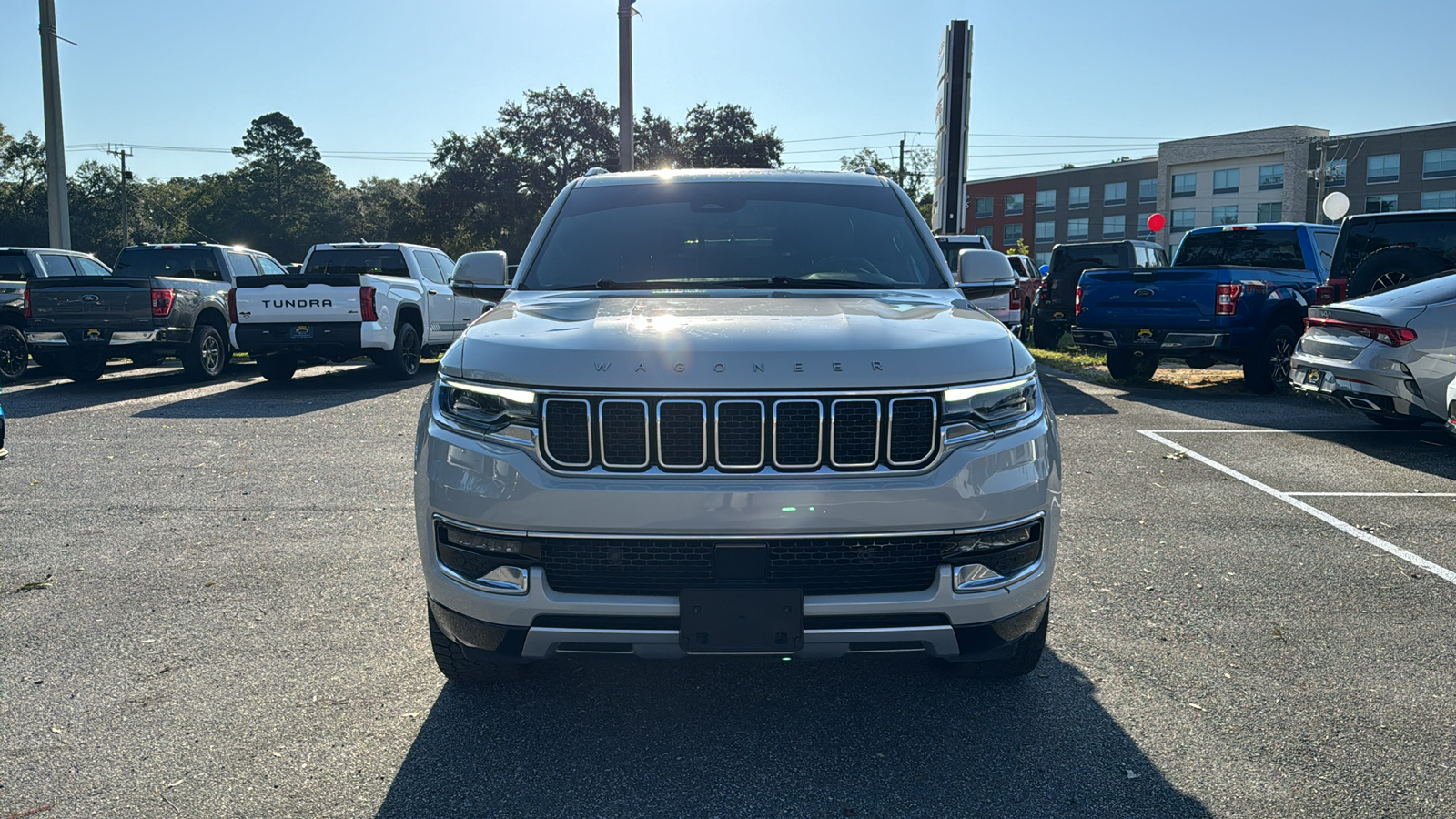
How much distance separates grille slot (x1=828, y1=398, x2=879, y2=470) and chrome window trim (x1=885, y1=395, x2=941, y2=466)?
0.03 m

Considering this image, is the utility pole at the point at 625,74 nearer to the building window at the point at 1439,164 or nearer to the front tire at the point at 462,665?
the front tire at the point at 462,665

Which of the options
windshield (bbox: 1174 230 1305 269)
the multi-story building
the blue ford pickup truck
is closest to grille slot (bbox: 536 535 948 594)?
the blue ford pickup truck

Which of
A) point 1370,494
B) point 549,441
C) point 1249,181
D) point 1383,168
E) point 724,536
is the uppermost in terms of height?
point 1383,168

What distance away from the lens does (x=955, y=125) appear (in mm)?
26953

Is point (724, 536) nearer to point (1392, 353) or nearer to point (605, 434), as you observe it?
point (605, 434)

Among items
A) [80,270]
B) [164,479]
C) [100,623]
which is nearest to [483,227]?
[80,270]

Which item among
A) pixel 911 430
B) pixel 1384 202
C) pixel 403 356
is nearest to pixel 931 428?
pixel 911 430

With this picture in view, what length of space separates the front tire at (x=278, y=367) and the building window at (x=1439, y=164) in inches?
2895

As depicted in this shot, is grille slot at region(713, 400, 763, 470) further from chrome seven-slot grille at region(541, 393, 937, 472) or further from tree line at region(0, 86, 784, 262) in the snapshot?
tree line at region(0, 86, 784, 262)

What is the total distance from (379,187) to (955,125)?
300ft

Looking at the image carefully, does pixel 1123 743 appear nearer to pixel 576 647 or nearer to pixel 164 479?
pixel 576 647

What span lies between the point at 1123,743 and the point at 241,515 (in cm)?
521

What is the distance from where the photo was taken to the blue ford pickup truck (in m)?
12.2

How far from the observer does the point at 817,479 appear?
2.97m
